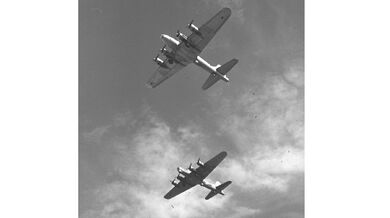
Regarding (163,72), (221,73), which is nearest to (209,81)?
(221,73)

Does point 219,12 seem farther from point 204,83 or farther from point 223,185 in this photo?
point 223,185

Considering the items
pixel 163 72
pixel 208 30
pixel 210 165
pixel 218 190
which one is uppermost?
pixel 208 30

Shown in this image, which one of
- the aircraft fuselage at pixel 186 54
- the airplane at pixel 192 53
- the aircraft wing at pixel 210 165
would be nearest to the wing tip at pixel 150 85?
the airplane at pixel 192 53

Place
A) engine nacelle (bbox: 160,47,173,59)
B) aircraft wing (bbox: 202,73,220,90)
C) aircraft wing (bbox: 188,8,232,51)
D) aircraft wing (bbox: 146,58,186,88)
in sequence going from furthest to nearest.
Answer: aircraft wing (bbox: 202,73,220,90) → aircraft wing (bbox: 146,58,186,88) → engine nacelle (bbox: 160,47,173,59) → aircraft wing (bbox: 188,8,232,51)

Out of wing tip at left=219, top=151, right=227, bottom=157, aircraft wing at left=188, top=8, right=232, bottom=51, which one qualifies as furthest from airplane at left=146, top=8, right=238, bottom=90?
wing tip at left=219, top=151, right=227, bottom=157

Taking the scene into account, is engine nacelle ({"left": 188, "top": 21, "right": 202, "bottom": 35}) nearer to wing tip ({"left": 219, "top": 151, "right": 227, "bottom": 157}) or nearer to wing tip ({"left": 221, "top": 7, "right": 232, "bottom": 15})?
wing tip ({"left": 221, "top": 7, "right": 232, "bottom": 15})

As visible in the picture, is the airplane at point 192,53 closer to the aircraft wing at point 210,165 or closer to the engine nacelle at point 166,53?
the engine nacelle at point 166,53

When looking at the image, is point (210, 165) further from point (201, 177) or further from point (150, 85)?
point (150, 85)
